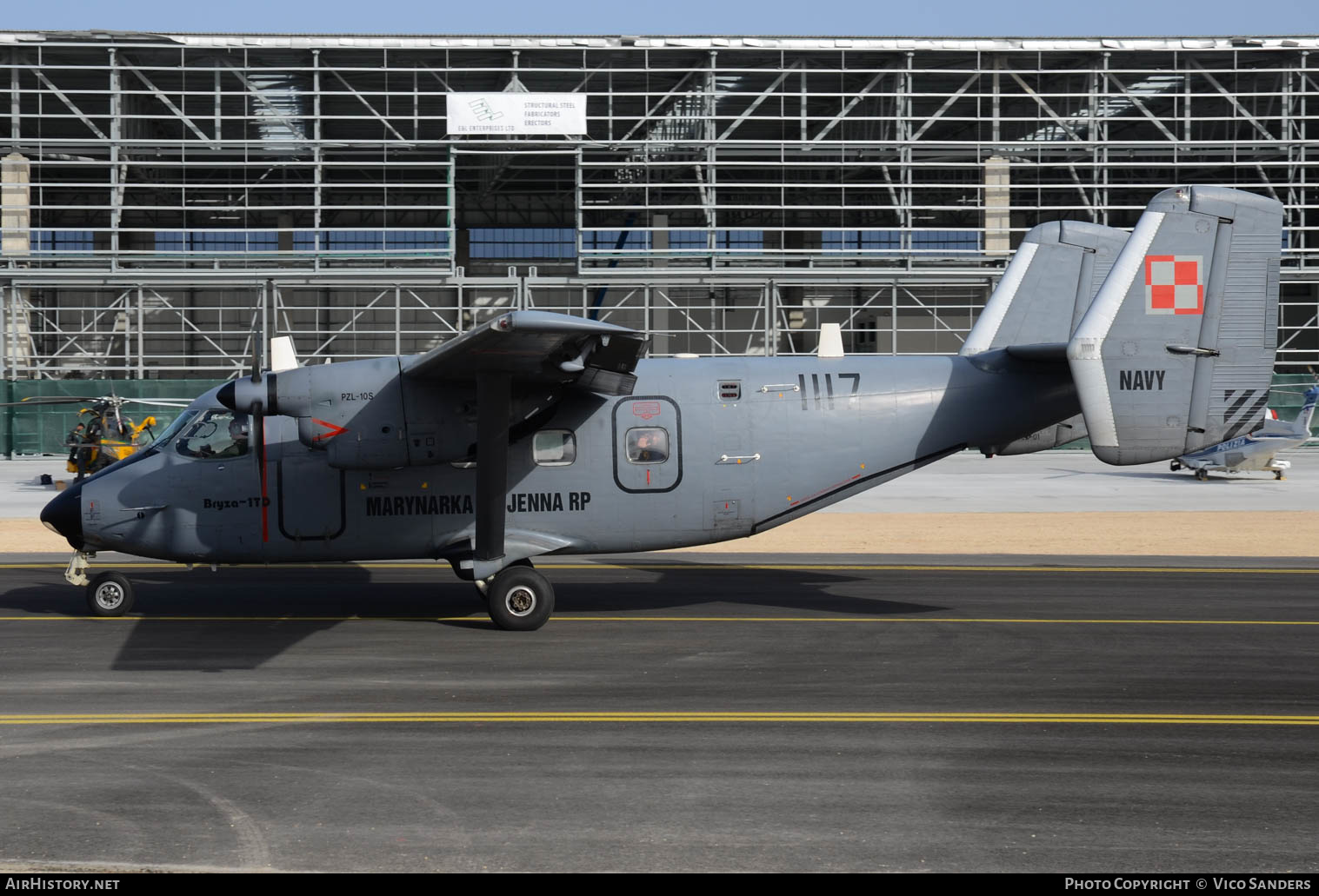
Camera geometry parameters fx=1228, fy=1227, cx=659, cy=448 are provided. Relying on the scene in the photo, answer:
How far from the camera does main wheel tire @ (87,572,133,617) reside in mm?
15883

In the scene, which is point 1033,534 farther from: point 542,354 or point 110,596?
point 110,596

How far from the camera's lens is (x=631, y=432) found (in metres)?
15.8

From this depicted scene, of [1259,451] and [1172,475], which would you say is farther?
[1172,475]

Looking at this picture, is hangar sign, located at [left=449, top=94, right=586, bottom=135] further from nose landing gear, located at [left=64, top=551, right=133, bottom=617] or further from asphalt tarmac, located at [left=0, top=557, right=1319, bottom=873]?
nose landing gear, located at [left=64, top=551, right=133, bottom=617]

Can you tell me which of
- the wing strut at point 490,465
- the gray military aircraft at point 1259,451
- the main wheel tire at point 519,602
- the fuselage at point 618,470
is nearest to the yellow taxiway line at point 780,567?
the fuselage at point 618,470

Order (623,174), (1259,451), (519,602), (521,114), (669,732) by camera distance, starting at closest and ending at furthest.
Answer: (669,732), (519,602), (1259,451), (521,114), (623,174)

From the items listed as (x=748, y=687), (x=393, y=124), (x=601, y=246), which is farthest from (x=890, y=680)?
(x=393, y=124)

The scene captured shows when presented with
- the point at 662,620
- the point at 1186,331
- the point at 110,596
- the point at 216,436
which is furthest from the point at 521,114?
the point at 1186,331

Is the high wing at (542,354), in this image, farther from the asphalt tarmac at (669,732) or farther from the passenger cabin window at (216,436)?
the asphalt tarmac at (669,732)

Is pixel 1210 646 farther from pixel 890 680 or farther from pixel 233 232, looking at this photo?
pixel 233 232

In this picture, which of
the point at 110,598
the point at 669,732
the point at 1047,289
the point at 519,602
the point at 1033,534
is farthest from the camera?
the point at 1033,534

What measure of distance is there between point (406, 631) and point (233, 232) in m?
42.3

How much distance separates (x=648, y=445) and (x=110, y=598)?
7267 millimetres

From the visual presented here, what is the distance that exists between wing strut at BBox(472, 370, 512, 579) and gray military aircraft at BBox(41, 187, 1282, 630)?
0.02 m
